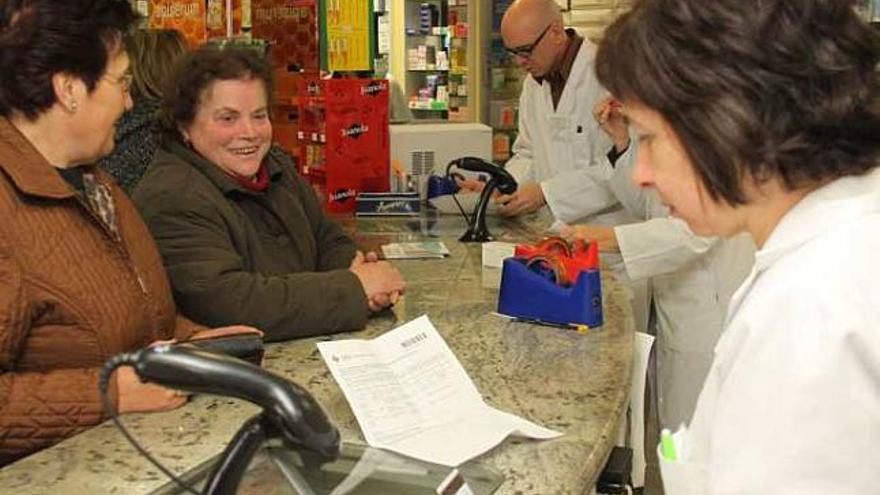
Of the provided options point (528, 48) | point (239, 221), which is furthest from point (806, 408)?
point (528, 48)

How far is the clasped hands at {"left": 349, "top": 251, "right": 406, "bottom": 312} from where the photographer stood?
2.14 m

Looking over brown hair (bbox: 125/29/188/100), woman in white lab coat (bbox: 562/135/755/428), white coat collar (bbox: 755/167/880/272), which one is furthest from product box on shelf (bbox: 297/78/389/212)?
white coat collar (bbox: 755/167/880/272)

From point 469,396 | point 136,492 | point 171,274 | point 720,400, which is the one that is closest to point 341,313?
point 171,274

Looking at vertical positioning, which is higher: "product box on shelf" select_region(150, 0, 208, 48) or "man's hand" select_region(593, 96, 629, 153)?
"product box on shelf" select_region(150, 0, 208, 48)

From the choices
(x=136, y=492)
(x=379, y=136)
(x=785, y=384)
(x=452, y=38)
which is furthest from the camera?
(x=452, y=38)

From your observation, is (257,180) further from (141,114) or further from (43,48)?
(141,114)

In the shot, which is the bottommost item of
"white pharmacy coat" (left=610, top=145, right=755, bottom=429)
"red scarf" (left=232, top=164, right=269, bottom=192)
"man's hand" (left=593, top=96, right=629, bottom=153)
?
"white pharmacy coat" (left=610, top=145, right=755, bottom=429)

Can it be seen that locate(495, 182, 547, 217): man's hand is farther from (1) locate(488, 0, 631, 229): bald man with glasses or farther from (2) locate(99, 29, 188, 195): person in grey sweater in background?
(2) locate(99, 29, 188, 195): person in grey sweater in background

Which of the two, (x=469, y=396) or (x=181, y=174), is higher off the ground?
(x=181, y=174)

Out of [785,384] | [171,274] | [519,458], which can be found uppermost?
[785,384]

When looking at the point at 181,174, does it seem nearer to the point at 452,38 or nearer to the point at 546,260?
the point at 546,260

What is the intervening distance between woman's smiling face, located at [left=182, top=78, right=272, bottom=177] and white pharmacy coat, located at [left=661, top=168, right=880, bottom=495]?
1484mm

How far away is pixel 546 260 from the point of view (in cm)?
211

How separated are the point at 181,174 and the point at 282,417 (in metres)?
1.43
